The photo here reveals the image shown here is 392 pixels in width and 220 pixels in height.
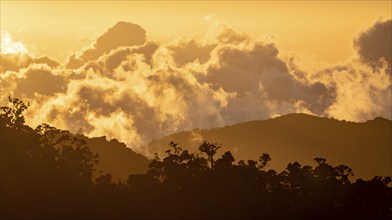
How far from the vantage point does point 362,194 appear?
113562 millimetres

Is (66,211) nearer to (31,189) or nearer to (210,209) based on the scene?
(31,189)

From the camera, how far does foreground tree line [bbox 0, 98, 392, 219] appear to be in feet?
365

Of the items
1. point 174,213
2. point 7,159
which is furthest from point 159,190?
point 7,159

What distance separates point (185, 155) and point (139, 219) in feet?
53.6

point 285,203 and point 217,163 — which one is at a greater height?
point 217,163

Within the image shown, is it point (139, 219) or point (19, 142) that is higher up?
point (19, 142)

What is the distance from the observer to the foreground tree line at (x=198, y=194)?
111188 millimetres

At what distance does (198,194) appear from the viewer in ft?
379

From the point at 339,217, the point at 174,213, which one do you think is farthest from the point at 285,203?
the point at 174,213

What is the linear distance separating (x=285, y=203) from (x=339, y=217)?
8.70 m

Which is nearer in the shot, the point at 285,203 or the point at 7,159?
the point at 285,203

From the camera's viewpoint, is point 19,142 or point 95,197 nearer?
point 95,197

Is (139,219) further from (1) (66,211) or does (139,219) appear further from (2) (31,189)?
(2) (31,189)

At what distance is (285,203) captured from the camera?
11231cm
